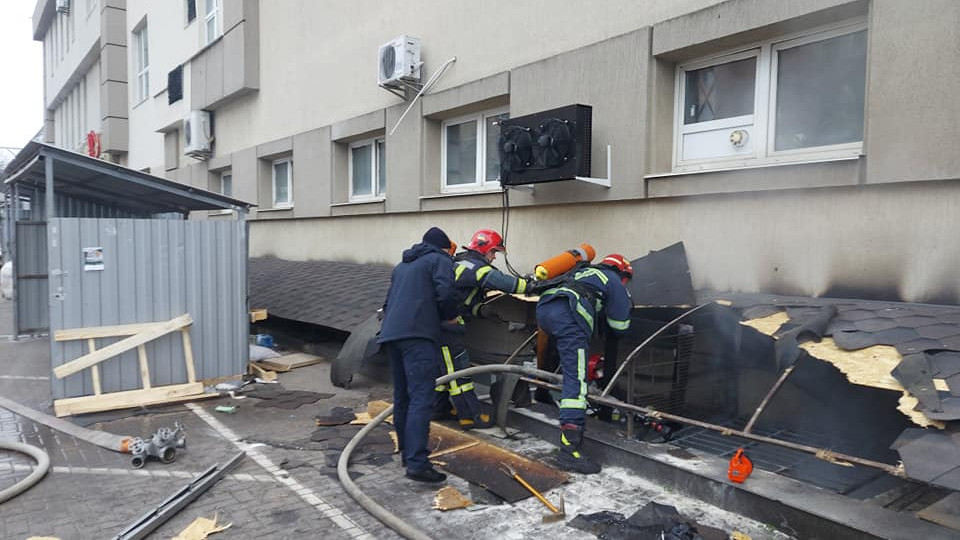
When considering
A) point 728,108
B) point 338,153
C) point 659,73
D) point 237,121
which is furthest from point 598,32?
point 237,121

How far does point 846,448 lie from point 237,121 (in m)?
12.6

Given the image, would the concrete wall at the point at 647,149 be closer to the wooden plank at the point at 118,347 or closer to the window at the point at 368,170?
the window at the point at 368,170

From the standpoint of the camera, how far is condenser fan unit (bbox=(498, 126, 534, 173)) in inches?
253

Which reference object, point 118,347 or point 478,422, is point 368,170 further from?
point 478,422

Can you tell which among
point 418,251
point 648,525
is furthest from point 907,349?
point 418,251

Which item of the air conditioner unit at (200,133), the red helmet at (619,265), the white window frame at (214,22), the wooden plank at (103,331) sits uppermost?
the white window frame at (214,22)

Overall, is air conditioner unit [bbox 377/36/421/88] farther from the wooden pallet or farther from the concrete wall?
the wooden pallet

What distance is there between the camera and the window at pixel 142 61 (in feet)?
62.3

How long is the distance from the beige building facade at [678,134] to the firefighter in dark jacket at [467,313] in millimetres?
1459

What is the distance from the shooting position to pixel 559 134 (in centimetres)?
609

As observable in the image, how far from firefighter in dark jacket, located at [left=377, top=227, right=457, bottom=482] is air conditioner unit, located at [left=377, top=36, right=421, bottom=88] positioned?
4.24m

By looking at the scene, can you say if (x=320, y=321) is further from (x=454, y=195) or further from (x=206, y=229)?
(x=454, y=195)

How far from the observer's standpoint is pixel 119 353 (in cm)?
651

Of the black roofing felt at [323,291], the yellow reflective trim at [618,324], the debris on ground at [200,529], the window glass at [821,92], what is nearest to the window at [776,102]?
the window glass at [821,92]
